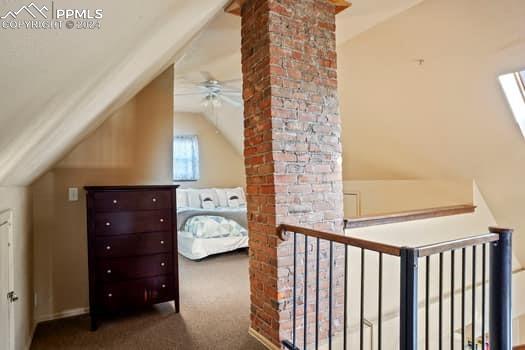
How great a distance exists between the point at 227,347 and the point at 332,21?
2.60 meters

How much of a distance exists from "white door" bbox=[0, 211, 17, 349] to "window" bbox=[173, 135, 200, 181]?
5287 mm

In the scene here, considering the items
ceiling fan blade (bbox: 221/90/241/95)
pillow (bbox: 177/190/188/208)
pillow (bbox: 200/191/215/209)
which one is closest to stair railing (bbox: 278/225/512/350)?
ceiling fan blade (bbox: 221/90/241/95)

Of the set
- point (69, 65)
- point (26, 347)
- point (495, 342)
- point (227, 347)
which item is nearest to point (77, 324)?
point (26, 347)

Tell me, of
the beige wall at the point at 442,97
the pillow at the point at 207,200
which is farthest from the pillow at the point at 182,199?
the beige wall at the point at 442,97

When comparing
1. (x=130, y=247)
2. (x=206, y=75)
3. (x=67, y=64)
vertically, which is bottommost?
(x=130, y=247)

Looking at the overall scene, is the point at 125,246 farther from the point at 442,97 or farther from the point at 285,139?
the point at 442,97

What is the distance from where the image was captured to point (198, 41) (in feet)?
9.53

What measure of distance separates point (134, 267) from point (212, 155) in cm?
481

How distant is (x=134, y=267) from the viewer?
2854 mm

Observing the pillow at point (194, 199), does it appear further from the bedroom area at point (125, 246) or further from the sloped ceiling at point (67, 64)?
the sloped ceiling at point (67, 64)

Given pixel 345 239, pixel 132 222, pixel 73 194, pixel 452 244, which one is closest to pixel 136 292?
pixel 132 222

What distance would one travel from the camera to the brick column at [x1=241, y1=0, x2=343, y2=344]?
221 centimetres

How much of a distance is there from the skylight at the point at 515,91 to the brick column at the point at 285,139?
1.60 m

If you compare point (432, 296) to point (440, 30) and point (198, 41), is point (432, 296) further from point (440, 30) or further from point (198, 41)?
point (198, 41)
